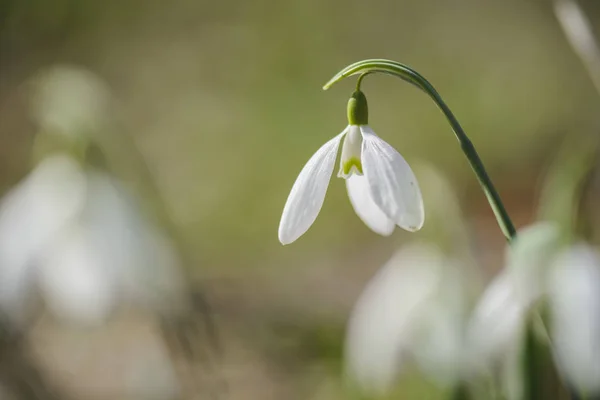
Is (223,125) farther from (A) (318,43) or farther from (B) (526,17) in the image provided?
(B) (526,17)

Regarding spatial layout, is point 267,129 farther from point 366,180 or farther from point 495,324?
point 366,180

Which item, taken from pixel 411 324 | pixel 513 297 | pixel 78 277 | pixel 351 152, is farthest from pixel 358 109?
pixel 78 277

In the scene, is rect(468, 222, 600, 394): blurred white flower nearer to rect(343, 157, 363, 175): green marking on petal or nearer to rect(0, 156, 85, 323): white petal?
rect(343, 157, 363, 175): green marking on petal

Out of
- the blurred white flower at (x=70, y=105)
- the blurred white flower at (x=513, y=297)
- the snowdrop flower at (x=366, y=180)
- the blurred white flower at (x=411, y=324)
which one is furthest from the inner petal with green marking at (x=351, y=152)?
the blurred white flower at (x=70, y=105)

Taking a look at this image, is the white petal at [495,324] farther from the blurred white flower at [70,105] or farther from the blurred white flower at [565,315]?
the blurred white flower at [70,105]

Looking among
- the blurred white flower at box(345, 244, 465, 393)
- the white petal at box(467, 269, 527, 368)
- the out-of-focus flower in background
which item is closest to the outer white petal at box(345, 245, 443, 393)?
the blurred white flower at box(345, 244, 465, 393)

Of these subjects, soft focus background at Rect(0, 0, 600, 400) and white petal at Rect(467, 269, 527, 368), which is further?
soft focus background at Rect(0, 0, 600, 400)
